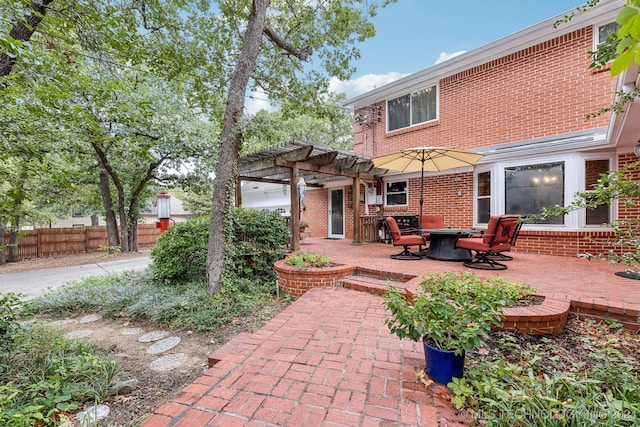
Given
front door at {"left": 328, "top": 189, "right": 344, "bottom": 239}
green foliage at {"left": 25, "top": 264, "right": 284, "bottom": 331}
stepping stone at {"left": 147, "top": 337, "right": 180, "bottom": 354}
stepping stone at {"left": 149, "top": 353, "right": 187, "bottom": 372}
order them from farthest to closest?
front door at {"left": 328, "top": 189, "right": 344, "bottom": 239}
green foliage at {"left": 25, "top": 264, "right": 284, "bottom": 331}
stepping stone at {"left": 147, "top": 337, "right": 180, "bottom": 354}
stepping stone at {"left": 149, "top": 353, "right": 187, "bottom": 372}

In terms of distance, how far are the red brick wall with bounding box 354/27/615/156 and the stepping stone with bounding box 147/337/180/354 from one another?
8797 millimetres

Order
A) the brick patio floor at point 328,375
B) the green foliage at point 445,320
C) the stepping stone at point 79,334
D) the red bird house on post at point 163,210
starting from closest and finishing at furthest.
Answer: the brick patio floor at point 328,375 < the green foliage at point 445,320 < the stepping stone at point 79,334 < the red bird house on post at point 163,210

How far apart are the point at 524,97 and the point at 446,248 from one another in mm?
4795

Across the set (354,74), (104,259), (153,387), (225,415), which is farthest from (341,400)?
(104,259)

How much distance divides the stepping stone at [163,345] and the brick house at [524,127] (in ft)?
24.4

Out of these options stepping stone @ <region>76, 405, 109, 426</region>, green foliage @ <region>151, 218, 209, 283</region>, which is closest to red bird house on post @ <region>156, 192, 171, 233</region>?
green foliage @ <region>151, 218, 209, 283</region>

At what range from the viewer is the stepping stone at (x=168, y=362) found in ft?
10.4

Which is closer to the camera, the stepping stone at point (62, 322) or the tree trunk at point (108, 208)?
the stepping stone at point (62, 322)

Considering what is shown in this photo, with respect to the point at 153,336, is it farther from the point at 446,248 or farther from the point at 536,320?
the point at 446,248

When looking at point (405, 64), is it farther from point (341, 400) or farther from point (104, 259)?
point (104, 259)

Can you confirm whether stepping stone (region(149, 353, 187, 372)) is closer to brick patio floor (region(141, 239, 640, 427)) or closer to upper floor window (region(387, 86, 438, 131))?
brick patio floor (region(141, 239, 640, 427))

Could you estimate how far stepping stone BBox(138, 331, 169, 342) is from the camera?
3.95m

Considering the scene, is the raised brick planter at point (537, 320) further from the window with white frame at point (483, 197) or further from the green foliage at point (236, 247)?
the window with white frame at point (483, 197)

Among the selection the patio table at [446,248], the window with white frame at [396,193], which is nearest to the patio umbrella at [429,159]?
the patio table at [446,248]
